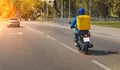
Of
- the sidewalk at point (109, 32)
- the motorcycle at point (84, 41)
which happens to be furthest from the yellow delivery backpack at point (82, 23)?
the sidewalk at point (109, 32)

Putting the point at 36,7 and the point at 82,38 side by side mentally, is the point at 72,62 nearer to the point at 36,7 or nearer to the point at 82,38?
the point at 82,38

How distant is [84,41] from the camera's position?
57.0 ft

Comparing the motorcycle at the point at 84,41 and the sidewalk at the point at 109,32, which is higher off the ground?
the motorcycle at the point at 84,41

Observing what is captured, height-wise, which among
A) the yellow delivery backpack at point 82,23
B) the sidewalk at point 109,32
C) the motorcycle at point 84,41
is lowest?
the sidewalk at point 109,32

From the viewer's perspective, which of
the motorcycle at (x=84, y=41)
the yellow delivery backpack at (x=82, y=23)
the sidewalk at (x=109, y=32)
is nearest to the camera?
the motorcycle at (x=84, y=41)

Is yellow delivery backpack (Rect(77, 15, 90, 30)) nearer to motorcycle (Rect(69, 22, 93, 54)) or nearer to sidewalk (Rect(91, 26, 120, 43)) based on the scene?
motorcycle (Rect(69, 22, 93, 54))

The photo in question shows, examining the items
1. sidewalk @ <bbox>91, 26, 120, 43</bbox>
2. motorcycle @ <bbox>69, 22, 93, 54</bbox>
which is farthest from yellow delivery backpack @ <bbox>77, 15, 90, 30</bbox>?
sidewalk @ <bbox>91, 26, 120, 43</bbox>

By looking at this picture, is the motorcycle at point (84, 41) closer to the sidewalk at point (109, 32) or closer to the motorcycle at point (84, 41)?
the motorcycle at point (84, 41)

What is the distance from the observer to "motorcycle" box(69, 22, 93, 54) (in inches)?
683

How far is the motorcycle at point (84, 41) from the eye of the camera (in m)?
17.3

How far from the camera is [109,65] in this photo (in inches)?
527

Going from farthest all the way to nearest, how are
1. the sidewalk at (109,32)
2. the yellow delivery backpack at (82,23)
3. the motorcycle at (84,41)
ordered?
1. the sidewalk at (109,32)
2. the yellow delivery backpack at (82,23)
3. the motorcycle at (84,41)

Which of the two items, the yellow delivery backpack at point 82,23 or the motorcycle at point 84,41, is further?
the yellow delivery backpack at point 82,23

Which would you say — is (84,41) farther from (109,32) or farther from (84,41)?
(109,32)
